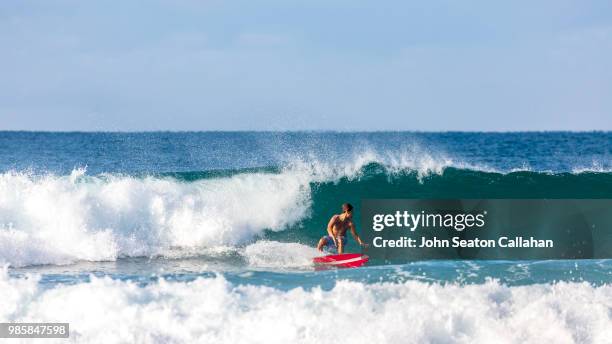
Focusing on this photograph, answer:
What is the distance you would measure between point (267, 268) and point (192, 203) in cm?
423

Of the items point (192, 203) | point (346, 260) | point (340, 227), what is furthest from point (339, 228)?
point (192, 203)

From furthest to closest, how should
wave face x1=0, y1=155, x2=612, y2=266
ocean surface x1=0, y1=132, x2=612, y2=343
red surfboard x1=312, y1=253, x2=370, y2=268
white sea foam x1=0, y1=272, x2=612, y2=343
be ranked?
wave face x1=0, y1=155, x2=612, y2=266 → red surfboard x1=312, y1=253, x2=370, y2=268 → ocean surface x1=0, y1=132, x2=612, y2=343 → white sea foam x1=0, y1=272, x2=612, y2=343

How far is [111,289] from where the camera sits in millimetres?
9336

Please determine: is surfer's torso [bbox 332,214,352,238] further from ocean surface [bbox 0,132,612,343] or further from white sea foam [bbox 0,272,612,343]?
white sea foam [bbox 0,272,612,343]

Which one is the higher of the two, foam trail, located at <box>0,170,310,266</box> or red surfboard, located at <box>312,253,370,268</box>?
foam trail, located at <box>0,170,310,266</box>

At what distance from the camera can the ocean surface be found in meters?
8.72

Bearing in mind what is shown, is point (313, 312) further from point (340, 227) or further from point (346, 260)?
point (340, 227)

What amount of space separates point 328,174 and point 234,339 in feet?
34.2

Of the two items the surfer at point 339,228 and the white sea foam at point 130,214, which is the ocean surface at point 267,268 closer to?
the white sea foam at point 130,214

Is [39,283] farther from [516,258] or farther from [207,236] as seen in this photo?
[516,258]

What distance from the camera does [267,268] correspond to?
38.9 feet

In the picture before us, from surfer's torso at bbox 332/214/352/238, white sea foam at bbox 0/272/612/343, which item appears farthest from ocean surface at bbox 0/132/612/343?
surfer's torso at bbox 332/214/352/238

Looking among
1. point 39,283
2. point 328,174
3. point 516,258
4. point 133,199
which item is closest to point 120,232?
point 133,199

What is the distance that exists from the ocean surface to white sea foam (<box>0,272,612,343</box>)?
0.02 metres
